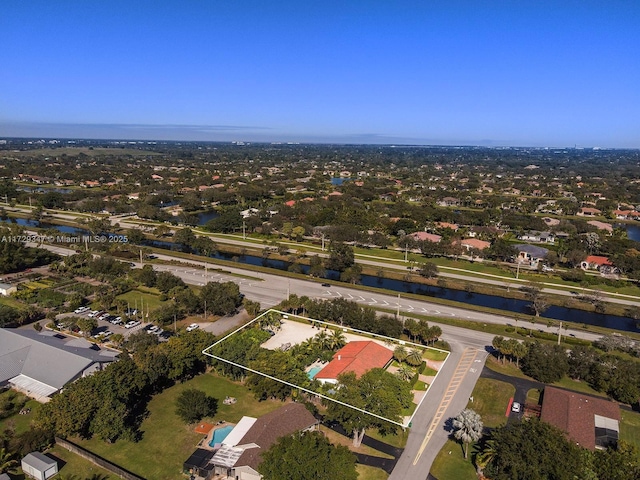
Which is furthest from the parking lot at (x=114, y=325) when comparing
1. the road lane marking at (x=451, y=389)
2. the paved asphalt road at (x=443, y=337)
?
the road lane marking at (x=451, y=389)

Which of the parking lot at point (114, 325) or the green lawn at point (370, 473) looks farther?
the parking lot at point (114, 325)

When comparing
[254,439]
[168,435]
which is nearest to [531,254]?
[254,439]

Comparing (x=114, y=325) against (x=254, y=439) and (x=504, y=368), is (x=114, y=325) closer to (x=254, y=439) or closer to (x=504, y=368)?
(x=254, y=439)

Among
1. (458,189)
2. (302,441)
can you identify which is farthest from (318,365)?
(458,189)

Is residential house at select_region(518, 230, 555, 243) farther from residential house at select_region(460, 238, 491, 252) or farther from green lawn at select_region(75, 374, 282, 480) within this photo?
green lawn at select_region(75, 374, 282, 480)

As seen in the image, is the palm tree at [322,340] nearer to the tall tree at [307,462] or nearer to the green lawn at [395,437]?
the green lawn at [395,437]

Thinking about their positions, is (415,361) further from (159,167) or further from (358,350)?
(159,167)
